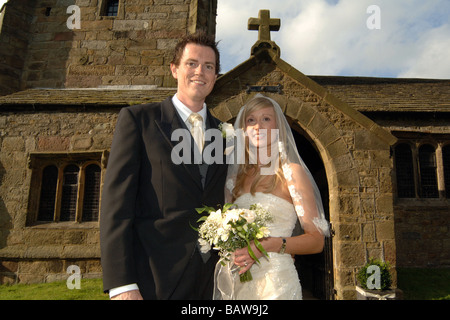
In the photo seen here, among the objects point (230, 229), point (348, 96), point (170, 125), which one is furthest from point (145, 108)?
point (348, 96)

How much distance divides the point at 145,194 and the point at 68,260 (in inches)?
254

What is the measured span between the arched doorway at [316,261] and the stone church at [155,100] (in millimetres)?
55

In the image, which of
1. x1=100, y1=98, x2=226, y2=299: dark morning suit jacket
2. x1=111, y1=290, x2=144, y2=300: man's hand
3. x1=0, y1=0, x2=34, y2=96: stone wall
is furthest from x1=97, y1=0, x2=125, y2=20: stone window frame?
x1=111, y1=290, x2=144, y2=300: man's hand

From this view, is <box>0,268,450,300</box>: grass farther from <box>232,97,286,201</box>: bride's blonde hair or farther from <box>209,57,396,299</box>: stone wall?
<box>232,97,286,201</box>: bride's blonde hair

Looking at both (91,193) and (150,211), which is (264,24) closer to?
(91,193)

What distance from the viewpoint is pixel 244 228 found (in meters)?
2.01

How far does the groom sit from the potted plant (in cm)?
467

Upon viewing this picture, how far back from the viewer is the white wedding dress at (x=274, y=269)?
92.0 inches

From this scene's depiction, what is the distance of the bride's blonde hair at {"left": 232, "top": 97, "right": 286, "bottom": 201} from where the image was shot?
2.52 m

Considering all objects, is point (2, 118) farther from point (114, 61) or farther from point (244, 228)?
point (244, 228)

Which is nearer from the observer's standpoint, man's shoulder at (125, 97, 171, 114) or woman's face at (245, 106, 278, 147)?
man's shoulder at (125, 97, 171, 114)

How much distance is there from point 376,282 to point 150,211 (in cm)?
519

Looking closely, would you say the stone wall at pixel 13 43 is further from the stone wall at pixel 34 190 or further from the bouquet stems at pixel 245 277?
the bouquet stems at pixel 245 277

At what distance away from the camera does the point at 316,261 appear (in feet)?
26.2
